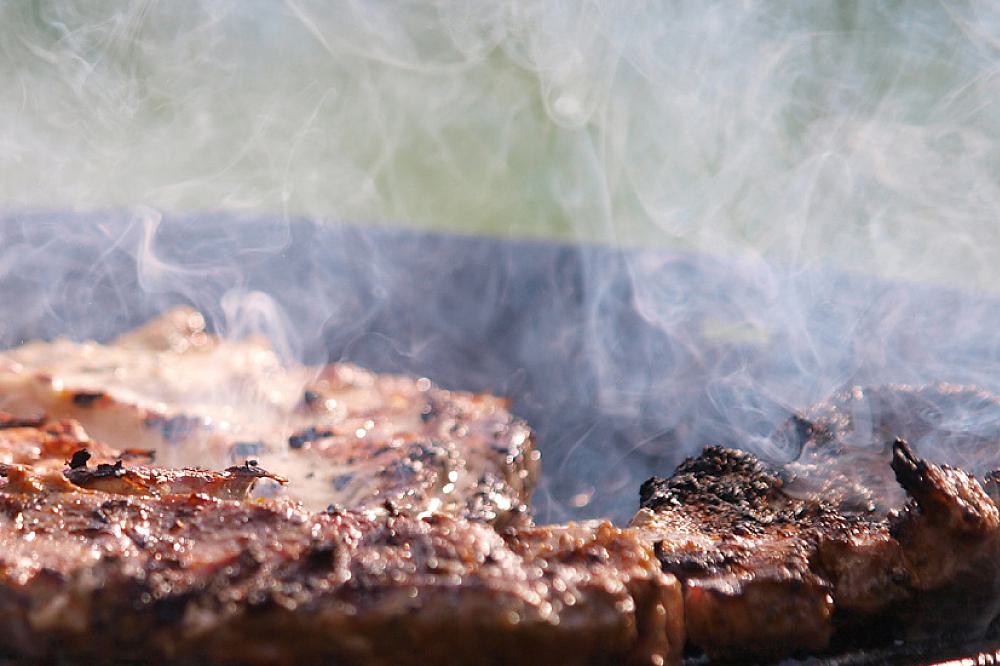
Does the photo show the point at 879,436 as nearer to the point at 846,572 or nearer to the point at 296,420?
the point at 846,572

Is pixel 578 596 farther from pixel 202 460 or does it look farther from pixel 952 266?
pixel 952 266

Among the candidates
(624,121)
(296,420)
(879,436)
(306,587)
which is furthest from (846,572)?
(624,121)

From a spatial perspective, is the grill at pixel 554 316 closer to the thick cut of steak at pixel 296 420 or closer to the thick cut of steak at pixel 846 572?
the thick cut of steak at pixel 296 420

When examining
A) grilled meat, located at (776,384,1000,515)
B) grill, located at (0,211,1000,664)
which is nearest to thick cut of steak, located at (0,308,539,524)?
grill, located at (0,211,1000,664)

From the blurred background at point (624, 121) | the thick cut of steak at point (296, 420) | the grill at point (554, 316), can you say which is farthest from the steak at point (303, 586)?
the blurred background at point (624, 121)

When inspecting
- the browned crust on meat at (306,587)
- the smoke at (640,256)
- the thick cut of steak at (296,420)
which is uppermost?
the smoke at (640,256)
